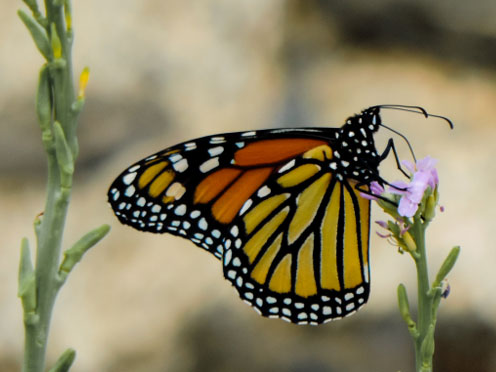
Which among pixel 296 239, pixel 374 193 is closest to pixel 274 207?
pixel 296 239

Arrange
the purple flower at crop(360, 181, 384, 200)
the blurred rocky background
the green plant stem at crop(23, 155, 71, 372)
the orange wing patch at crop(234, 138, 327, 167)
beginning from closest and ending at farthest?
the green plant stem at crop(23, 155, 71, 372), the purple flower at crop(360, 181, 384, 200), the orange wing patch at crop(234, 138, 327, 167), the blurred rocky background

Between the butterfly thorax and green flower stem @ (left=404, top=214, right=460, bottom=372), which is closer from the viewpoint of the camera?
green flower stem @ (left=404, top=214, right=460, bottom=372)

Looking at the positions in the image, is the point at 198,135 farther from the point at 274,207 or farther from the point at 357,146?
the point at 357,146

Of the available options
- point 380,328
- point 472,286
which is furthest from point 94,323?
point 472,286

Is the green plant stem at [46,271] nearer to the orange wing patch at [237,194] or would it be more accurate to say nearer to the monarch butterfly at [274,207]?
the monarch butterfly at [274,207]

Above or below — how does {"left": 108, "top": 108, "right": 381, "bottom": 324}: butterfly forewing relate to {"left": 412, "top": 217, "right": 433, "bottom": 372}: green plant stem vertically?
above

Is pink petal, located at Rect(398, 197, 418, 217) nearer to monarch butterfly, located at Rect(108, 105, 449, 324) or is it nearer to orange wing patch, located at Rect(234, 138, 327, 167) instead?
monarch butterfly, located at Rect(108, 105, 449, 324)

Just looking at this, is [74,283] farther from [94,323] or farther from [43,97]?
[43,97]

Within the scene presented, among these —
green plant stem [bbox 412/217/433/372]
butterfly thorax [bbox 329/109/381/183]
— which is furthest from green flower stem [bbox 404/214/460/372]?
butterfly thorax [bbox 329/109/381/183]
